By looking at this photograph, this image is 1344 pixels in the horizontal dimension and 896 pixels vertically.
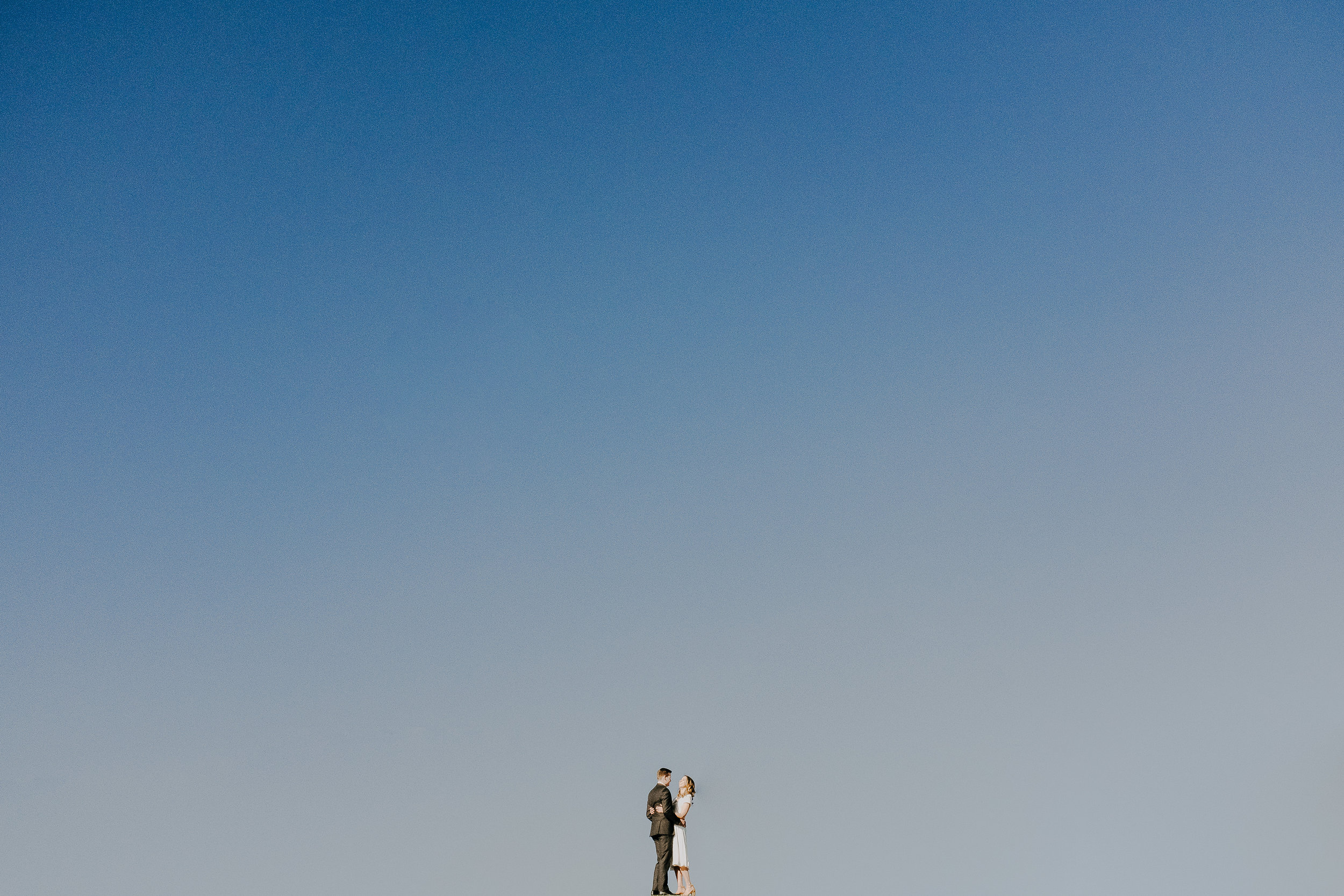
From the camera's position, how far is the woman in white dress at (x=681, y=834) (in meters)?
38.8

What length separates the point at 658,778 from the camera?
3928cm

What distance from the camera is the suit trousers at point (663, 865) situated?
3872 cm

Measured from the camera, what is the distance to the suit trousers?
127 feet

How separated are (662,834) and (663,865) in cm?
80

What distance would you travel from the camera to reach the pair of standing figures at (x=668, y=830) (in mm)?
38781

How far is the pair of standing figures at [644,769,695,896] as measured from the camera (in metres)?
→ 38.8

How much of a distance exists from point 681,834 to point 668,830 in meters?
0.43

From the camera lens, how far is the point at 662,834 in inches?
1529

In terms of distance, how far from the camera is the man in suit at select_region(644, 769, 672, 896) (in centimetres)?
3875

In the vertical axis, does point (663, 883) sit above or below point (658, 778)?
below

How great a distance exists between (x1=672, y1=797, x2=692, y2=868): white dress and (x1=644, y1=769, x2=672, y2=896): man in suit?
9cm

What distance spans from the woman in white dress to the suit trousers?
12 cm

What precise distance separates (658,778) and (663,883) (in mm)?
2672

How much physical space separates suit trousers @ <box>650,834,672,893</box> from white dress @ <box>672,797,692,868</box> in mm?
99
